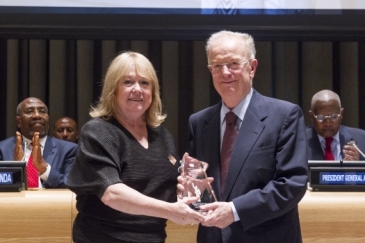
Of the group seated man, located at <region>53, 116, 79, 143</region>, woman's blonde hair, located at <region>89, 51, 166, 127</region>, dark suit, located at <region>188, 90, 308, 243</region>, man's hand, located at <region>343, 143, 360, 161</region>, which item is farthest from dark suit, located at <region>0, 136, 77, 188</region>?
dark suit, located at <region>188, 90, 308, 243</region>

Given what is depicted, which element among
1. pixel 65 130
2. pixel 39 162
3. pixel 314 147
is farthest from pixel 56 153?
pixel 314 147

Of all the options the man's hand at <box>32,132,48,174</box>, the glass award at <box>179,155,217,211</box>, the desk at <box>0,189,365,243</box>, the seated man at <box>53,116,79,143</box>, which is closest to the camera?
the glass award at <box>179,155,217,211</box>

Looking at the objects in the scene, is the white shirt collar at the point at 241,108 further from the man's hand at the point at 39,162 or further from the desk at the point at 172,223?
the man's hand at the point at 39,162

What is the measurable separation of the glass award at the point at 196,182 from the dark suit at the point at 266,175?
45 mm

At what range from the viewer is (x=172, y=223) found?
2820mm

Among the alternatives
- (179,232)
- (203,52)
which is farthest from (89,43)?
(179,232)

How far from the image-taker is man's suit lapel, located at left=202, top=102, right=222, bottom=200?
235 centimetres

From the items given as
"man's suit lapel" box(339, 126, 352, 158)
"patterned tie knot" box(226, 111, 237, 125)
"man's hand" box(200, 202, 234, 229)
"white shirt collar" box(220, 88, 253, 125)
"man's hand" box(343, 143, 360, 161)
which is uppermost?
"white shirt collar" box(220, 88, 253, 125)

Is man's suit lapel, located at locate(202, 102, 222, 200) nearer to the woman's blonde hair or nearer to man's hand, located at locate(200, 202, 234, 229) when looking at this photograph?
man's hand, located at locate(200, 202, 234, 229)

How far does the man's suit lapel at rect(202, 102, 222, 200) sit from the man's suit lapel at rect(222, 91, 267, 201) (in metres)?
0.07

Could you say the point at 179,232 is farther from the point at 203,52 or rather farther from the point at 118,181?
the point at 203,52

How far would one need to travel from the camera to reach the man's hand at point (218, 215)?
2207 mm

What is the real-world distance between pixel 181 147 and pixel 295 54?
1.37 meters

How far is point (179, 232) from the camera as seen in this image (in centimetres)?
282
